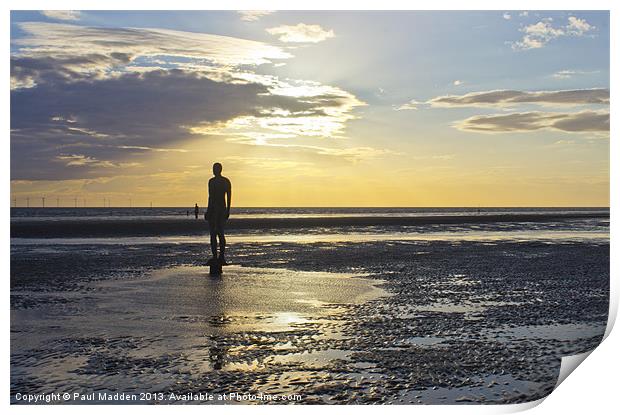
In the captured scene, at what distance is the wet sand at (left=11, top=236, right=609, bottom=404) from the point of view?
24.7 feet

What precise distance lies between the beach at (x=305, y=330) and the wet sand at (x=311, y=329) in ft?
0.09

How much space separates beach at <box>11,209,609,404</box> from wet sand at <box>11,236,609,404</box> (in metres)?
0.03

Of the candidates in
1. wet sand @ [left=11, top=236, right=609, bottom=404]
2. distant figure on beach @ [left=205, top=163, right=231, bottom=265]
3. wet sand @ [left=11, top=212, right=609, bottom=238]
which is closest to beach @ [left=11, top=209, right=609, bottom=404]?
wet sand @ [left=11, top=236, right=609, bottom=404]

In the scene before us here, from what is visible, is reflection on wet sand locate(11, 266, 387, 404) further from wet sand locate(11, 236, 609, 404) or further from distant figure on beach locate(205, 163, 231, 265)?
distant figure on beach locate(205, 163, 231, 265)

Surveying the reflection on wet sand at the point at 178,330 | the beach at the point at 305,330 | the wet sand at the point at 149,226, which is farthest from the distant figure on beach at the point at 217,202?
the wet sand at the point at 149,226

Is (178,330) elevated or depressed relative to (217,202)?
depressed

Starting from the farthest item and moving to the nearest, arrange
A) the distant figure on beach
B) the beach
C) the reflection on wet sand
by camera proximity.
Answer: the distant figure on beach, the reflection on wet sand, the beach

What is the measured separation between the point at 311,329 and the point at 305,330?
0.40ft

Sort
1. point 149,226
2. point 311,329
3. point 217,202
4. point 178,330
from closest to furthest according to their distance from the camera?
point 178,330
point 311,329
point 217,202
point 149,226

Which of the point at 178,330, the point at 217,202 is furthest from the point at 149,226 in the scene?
the point at 178,330

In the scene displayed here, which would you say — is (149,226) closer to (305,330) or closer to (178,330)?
(178,330)

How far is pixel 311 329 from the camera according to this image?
32.1ft

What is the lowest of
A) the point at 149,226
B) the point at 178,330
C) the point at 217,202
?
the point at 178,330
